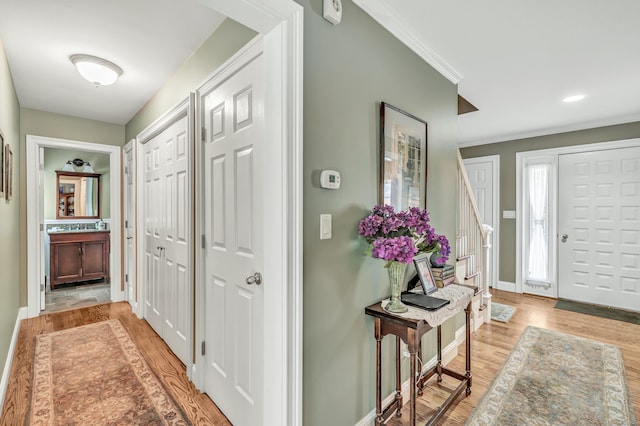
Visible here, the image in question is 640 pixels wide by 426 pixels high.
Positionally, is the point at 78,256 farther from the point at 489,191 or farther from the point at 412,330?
the point at 489,191

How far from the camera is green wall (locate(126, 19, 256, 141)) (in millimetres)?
1708

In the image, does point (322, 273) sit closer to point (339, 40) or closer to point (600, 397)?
point (339, 40)

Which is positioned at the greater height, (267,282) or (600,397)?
(267,282)

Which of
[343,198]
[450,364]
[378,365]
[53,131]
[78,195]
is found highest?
[53,131]

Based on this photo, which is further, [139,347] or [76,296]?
[76,296]

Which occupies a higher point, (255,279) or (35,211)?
(35,211)

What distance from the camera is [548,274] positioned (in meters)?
4.30

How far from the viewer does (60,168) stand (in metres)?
5.04

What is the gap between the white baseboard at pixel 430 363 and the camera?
1.65 metres

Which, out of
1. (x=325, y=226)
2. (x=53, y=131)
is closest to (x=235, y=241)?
(x=325, y=226)

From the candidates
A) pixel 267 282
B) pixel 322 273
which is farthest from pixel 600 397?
pixel 267 282

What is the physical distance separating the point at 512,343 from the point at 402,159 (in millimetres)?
2208

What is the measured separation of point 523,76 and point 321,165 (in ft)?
7.51

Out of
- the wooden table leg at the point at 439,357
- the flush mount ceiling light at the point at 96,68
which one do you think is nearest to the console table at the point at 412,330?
the wooden table leg at the point at 439,357
